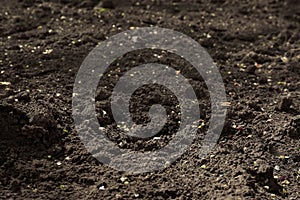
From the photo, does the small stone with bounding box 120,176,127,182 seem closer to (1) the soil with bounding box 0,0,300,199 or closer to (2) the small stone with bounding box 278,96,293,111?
(1) the soil with bounding box 0,0,300,199

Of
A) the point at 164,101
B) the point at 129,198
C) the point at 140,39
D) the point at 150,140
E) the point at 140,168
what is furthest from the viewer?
the point at 140,39

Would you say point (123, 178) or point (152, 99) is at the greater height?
point (152, 99)

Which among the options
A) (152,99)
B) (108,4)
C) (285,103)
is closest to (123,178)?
(152,99)

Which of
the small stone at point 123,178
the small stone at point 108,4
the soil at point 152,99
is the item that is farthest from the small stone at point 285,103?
the small stone at point 108,4

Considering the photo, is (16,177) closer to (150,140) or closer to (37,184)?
(37,184)

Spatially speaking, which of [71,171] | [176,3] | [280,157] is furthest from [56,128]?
[176,3]

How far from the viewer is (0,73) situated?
3.12 meters

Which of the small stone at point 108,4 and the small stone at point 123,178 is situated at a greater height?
the small stone at point 108,4

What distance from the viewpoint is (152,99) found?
304 cm

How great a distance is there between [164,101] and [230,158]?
60 cm

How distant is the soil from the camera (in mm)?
2467

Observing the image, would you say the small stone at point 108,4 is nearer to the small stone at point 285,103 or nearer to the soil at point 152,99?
the soil at point 152,99

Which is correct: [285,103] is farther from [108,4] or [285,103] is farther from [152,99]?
[108,4]

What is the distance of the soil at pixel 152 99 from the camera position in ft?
8.09
